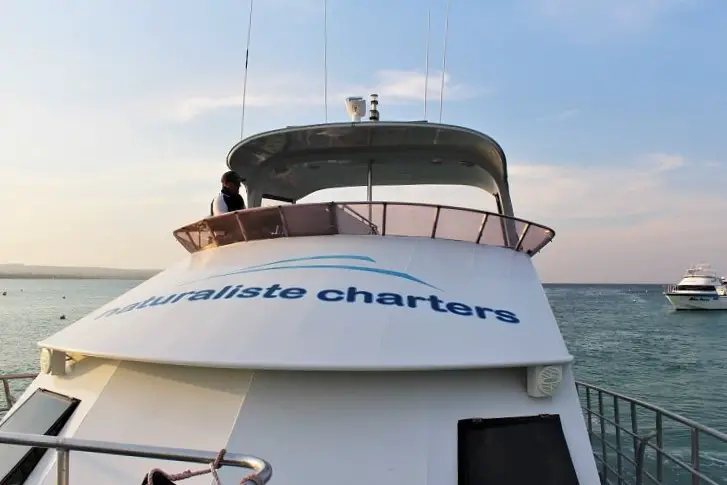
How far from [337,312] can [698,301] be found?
70.9 metres

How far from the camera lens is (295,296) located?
3.54 m

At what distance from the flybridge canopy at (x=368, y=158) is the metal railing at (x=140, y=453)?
4052 mm

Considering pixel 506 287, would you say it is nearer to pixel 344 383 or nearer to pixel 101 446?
pixel 344 383

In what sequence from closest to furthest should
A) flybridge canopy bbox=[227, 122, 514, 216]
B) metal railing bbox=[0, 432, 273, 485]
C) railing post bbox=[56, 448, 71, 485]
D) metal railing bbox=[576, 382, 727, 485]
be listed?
1. metal railing bbox=[0, 432, 273, 485]
2. railing post bbox=[56, 448, 71, 485]
3. metal railing bbox=[576, 382, 727, 485]
4. flybridge canopy bbox=[227, 122, 514, 216]

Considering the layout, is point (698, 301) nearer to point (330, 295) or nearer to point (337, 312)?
point (330, 295)

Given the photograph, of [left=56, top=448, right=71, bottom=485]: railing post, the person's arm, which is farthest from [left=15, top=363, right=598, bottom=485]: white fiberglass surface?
the person's arm

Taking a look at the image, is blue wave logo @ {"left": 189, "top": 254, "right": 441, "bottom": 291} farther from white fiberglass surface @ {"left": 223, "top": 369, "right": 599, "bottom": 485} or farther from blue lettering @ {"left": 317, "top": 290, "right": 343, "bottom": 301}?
white fiberglass surface @ {"left": 223, "top": 369, "right": 599, "bottom": 485}

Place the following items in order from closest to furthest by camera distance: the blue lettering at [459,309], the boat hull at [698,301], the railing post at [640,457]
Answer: the blue lettering at [459,309], the railing post at [640,457], the boat hull at [698,301]

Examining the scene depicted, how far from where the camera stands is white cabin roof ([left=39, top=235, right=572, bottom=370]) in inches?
120

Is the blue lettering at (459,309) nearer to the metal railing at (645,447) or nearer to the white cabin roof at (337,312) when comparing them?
the white cabin roof at (337,312)

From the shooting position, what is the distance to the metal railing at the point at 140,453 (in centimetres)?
203

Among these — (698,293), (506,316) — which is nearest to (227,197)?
(506,316)

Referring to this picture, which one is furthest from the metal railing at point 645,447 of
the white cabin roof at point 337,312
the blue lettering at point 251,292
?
the blue lettering at point 251,292

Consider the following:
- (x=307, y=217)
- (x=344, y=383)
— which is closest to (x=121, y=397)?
(x=344, y=383)
